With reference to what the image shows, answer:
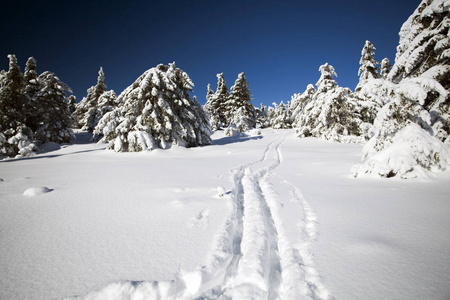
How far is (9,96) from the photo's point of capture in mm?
16625

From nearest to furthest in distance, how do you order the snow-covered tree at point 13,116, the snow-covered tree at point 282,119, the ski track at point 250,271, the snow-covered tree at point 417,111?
the ski track at point 250,271, the snow-covered tree at point 417,111, the snow-covered tree at point 13,116, the snow-covered tree at point 282,119

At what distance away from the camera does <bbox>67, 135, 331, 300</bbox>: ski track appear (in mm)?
1872

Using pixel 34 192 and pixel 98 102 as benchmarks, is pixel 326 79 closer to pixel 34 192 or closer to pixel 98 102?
pixel 34 192

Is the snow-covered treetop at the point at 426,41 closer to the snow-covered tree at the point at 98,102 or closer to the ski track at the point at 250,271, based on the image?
the ski track at the point at 250,271

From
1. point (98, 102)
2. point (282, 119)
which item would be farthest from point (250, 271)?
point (282, 119)

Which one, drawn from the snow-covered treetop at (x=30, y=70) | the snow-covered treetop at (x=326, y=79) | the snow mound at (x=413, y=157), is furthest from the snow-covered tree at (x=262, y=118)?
the snow mound at (x=413, y=157)

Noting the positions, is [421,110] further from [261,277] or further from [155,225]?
[155,225]

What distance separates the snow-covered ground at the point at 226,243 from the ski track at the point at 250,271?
11 millimetres

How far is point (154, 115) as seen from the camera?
14.3 m

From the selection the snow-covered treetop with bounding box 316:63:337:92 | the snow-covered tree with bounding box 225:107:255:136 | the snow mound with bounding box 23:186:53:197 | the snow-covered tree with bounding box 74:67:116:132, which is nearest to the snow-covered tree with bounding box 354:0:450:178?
the snow mound with bounding box 23:186:53:197

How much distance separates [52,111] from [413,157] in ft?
93.2

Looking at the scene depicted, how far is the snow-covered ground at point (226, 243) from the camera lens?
1.93m

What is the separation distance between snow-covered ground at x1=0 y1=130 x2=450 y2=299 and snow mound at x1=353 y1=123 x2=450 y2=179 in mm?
583

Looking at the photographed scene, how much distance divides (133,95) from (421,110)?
1578 centimetres
